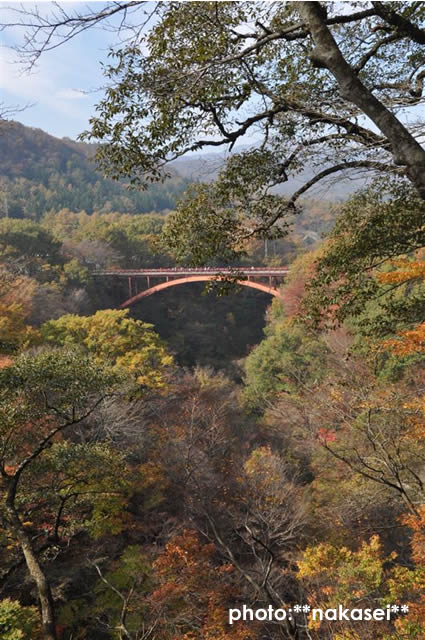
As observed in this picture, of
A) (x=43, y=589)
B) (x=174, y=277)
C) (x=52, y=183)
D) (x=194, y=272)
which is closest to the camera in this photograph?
(x=43, y=589)

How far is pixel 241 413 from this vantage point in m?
17.1

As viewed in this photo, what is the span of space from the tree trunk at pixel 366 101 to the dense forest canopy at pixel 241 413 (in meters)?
0.01

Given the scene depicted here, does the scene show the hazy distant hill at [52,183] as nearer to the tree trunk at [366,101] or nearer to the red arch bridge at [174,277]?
the red arch bridge at [174,277]

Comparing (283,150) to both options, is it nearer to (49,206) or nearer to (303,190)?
(303,190)

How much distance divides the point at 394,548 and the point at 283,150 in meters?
10.7

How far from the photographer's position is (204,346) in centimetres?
2767

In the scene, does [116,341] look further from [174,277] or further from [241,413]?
[174,277]

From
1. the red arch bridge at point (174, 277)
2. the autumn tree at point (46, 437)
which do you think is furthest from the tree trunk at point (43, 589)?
the red arch bridge at point (174, 277)

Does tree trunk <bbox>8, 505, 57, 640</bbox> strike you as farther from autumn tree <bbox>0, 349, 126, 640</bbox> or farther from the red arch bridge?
the red arch bridge

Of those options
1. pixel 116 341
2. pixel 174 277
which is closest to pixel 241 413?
pixel 116 341

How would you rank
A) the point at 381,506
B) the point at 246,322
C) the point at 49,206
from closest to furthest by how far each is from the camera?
the point at 381,506, the point at 246,322, the point at 49,206

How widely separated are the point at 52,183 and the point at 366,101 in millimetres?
67503

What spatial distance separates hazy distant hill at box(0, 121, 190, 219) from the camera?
175 ft

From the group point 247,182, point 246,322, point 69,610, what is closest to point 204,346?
point 246,322
